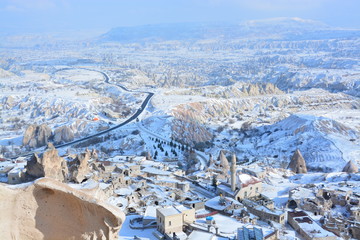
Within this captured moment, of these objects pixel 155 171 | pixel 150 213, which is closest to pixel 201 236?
pixel 150 213

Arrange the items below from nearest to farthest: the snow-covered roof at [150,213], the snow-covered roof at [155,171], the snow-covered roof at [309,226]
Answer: the snow-covered roof at [150,213], the snow-covered roof at [309,226], the snow-covered roof at [155,171]

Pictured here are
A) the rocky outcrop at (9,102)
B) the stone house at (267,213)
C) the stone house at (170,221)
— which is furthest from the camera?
the rocky outcrop at (9,102)

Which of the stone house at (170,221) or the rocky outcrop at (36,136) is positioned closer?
the stone house at (170,221)

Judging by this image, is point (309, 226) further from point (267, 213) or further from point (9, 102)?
point (9, 102)

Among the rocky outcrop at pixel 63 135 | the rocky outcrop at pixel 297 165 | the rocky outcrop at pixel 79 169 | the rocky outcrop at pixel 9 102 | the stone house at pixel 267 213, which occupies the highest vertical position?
the rocky outcrop at pixel 79 169

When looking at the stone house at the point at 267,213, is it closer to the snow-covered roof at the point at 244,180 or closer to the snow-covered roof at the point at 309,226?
the snow-covered roof at the point at 309,226

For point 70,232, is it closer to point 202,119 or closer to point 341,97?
point 202,119

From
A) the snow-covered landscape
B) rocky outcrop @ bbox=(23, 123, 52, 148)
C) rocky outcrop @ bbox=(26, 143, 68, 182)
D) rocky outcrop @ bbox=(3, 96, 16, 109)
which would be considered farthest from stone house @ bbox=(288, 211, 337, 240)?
rocky outcrop @ bbox=(3, 96, 16, 109)

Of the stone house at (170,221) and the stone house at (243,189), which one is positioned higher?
the stone house at (170,221)

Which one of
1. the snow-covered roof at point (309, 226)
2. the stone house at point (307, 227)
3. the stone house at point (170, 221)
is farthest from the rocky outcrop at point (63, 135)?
the stone house at point (170, 221)

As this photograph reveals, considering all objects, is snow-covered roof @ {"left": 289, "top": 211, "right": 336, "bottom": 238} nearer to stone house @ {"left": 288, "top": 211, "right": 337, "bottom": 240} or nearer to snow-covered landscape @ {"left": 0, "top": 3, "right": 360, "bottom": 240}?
stone house @ {"left": 288, "top": 211, "right": 337, "bottom": 240}
